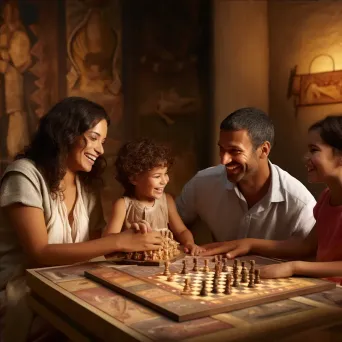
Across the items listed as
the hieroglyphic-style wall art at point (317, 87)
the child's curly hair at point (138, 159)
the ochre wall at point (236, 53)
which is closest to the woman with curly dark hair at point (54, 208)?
the child's curly hair at point (138, 159)

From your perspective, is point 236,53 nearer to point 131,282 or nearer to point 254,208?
point 254,208

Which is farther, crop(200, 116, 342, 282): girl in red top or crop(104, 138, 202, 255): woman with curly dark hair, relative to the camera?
crop(104, 138, 202, 255): woman with curly dark hair

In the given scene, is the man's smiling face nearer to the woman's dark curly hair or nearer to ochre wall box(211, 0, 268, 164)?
the woman's dark curly hair

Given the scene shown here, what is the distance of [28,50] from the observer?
541 cm

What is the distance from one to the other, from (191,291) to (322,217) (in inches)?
48.8

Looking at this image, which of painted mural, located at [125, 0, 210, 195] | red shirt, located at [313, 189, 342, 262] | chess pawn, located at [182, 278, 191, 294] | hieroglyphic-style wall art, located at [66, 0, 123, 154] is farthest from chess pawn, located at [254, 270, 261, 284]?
painted mural, located at [125, 0, 210, 195]

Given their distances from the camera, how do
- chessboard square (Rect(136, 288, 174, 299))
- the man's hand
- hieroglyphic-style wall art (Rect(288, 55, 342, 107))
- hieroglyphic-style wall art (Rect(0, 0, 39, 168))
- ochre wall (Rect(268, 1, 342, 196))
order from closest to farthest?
chessboard square (Rect(136, 288, 174, 299)) < the man's hand < hieroglyphic-style wall art (Rect(0, 0, 39, 168)) < hieroglyphic-style wall art (Rect(288, 55, 342, 107)) < ochre wall (Rect(268, 1, 342, 196))

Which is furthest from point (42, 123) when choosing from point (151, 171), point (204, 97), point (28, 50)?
point (204, 97)

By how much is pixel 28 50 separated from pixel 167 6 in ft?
6.12

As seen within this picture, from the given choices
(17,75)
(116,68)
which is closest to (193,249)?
(17,75)

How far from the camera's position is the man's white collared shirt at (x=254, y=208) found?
3412 mm

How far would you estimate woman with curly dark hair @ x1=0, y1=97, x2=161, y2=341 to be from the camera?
108 inches

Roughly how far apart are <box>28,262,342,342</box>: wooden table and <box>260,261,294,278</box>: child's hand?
0.79ft

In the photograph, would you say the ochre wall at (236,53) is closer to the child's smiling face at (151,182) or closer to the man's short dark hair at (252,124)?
the man's short dark hair at (252,124)
